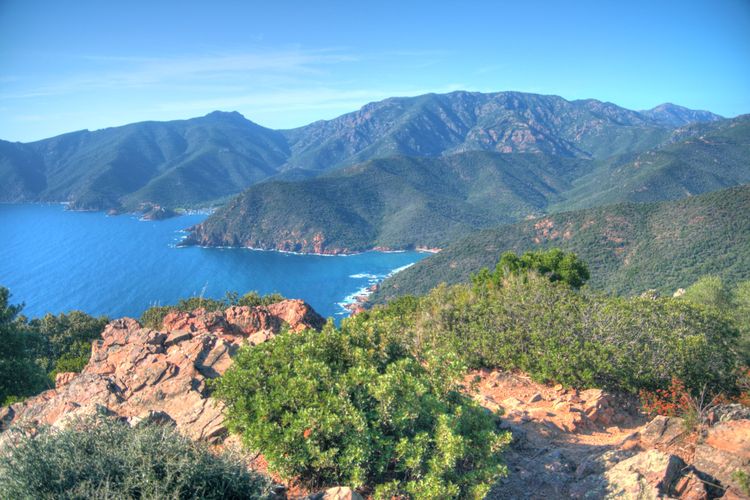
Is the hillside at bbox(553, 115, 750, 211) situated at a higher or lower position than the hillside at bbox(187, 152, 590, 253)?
higher

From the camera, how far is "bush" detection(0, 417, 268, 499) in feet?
19.0

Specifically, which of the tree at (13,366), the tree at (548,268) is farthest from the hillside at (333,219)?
the tree at (13,366)

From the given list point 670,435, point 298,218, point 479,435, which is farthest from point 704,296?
point 298,218

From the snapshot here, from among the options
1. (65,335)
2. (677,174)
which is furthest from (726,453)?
(677,174)

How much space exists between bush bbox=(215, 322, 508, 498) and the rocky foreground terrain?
0.83 metres

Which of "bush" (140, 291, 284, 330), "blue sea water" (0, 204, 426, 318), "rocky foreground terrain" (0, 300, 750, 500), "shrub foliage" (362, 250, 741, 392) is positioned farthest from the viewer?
"blue sea water" (0, 204, 426, 318)

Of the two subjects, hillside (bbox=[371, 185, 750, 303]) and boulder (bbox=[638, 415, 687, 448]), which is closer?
boulder (bbox=[638, 415, 687, 448])

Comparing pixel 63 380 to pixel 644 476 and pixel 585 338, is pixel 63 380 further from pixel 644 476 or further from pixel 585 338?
pixel 585 338

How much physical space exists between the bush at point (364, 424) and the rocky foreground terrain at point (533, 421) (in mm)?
827

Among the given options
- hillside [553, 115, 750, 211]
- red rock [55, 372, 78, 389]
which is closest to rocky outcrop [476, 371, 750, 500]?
red rock [55, 372, 78, 389]

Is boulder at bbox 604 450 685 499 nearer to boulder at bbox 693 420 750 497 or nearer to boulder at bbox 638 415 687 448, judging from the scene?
boulder at bbox 693 420 750 497

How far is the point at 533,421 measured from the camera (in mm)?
12469

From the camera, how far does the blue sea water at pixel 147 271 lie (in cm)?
10388

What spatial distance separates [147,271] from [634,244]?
5059 inches
